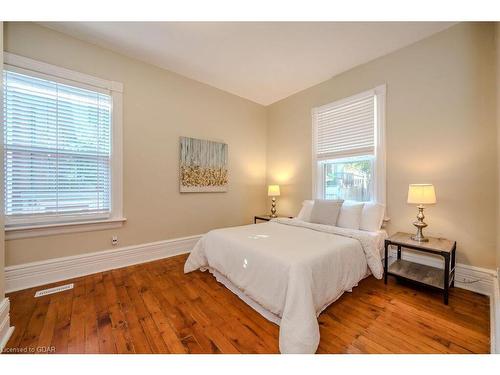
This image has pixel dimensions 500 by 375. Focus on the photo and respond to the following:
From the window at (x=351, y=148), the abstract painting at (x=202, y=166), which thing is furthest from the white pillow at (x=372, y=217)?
the abstract painting at (x=202, y=166)

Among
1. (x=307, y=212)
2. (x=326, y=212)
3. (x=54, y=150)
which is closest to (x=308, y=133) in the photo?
(x=307, y=212)

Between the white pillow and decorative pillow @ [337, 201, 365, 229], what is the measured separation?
56mm

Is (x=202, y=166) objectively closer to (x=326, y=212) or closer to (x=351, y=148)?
(x=326, y=212)

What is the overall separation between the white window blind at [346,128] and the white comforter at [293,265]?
1.35 metres

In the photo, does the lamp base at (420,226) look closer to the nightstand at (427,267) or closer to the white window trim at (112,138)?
the nightstand at (427,267)

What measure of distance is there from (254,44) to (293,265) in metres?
2.53

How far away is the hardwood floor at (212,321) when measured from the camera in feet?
4.53

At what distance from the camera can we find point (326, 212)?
9.11 feet

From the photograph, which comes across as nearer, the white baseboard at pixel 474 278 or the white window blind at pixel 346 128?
the white baseboard at pixel 474 278

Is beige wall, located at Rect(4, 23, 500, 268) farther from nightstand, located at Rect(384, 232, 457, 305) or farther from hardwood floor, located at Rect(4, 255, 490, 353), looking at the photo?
hardwood floor, located at Rect(4, 255, 490, 353)

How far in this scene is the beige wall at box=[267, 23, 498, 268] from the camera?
204cm

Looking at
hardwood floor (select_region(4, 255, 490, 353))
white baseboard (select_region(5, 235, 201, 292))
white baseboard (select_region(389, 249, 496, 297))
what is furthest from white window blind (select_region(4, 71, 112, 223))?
white baseboard (select_region(389, 249, 496, 297))
